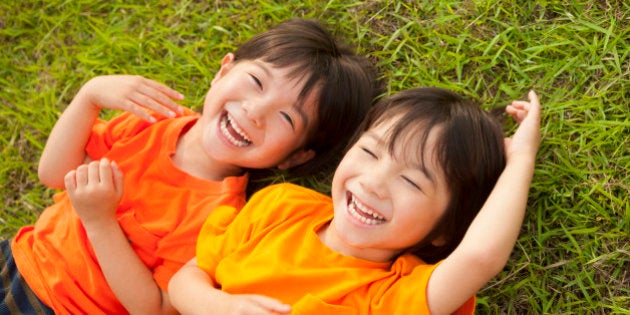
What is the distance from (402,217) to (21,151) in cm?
201

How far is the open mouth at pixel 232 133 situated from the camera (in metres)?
2.73

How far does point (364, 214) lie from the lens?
2.36m

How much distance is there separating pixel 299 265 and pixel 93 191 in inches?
31.0

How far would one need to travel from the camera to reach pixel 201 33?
3342 mm

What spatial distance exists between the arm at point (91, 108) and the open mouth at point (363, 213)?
0.86 meters

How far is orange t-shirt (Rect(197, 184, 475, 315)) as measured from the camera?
7.54ft

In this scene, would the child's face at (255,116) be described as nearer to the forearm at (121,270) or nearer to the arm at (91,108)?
the arm at (91,108)

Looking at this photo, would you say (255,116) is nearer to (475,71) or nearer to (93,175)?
(93,175)

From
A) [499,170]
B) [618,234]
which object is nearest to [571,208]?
[618,234]

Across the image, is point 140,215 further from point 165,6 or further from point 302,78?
point 165,6

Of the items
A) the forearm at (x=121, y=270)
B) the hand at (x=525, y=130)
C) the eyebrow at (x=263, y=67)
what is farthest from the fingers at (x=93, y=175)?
the hand at (x=525, y=130)

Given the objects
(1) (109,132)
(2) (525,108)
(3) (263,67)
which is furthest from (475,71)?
(1) (109,132)

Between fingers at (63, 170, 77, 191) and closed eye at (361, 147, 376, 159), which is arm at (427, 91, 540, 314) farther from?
fingers at (63, 170, 77, 191)

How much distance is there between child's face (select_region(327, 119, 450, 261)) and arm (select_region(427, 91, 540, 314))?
15 cm
